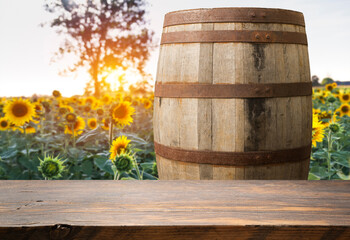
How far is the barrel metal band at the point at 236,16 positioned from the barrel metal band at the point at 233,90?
358mm

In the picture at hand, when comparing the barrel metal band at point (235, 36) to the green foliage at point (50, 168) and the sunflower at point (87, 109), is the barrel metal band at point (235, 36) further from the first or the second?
the sunflower at point (87, 109)

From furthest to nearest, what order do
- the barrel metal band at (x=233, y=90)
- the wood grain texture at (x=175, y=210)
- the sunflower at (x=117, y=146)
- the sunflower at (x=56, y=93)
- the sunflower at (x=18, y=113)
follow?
the sunflower at (x=56, y=93) → the sunflower at (x=18, y=113) → the sunflower at (x=117, y=146) → the barrel metal band at (x=233, y=90) → the wood grain texture at (x=175, y=210)

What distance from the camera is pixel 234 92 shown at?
206 centimetres

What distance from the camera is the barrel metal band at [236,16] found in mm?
2102

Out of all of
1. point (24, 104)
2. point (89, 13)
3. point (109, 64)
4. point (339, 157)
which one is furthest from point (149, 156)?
point (89, 13)

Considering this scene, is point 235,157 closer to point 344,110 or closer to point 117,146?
point 117,146

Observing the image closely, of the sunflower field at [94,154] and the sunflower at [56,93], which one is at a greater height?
the sunflower at [56,93]

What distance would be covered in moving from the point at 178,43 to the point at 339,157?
5.89ft

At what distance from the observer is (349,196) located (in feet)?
4.30

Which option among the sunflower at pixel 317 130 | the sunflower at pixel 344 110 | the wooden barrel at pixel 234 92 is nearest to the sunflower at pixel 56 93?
the wooden barrel at pixel 234 92

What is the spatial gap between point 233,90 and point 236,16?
407 mm

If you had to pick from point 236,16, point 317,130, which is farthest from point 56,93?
point 236,16

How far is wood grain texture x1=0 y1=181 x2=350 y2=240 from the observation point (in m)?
1.06

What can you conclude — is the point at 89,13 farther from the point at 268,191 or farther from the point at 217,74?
→ the point at 268,191
